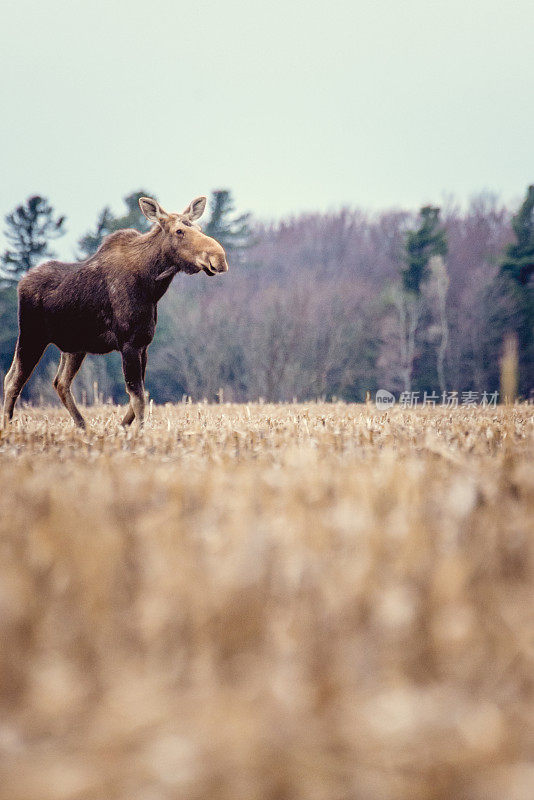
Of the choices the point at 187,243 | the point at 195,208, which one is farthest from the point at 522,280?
the point at 187,243

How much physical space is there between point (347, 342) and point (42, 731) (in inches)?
1438

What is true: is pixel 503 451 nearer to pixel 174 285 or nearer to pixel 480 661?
pixel 480 661

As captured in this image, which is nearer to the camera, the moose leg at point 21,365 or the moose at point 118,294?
the moose at point 118,294

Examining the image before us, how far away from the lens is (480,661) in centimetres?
102

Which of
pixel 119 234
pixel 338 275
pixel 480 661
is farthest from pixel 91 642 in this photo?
pixel 338 275

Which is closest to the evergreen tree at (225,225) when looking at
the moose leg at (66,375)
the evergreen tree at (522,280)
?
the evergreen tree at (522,280)

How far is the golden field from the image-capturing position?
0.78 m

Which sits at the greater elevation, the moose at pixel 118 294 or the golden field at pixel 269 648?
the moose at pixel 118 294

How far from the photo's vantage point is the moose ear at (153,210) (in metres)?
5.54

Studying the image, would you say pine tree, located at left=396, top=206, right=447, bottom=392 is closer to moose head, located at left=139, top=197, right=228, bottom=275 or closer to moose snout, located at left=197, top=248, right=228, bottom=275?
moose head, located at left=139, top=197, right=228, bottom=275

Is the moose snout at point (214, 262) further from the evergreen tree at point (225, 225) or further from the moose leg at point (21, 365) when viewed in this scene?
the evergreen tree at point (225, 225)

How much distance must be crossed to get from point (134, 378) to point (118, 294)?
2.43ft

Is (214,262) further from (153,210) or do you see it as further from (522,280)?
(522,280)

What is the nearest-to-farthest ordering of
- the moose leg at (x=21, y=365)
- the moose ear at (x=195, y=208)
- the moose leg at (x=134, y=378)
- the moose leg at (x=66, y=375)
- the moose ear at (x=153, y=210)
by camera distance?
1. the moose leg at (x=134, y=378)
2. the moose ear at (x=153, y=210)
3. the moose ear at (x=195, y=208)
4. the moose leg at (x=21, y=365)
5. the moose leg at (x=66, y=375)
